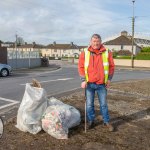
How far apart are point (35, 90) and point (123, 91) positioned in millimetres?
7434

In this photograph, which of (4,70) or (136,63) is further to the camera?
(136,63)

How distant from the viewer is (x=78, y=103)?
380 inches

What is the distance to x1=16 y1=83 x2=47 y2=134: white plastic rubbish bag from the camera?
616 cm

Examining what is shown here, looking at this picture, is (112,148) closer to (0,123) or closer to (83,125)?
(83,125)

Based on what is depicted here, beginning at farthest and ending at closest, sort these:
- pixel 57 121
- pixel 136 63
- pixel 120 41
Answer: pixel 120 41
pixel 136 63
pixel 57 121

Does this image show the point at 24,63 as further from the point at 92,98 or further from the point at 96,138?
the point at 96,138

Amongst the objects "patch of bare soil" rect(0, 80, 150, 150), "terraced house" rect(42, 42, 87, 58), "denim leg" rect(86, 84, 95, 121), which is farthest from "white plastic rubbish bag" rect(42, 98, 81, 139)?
"terraced house" rect(42, 42, 87, 58)

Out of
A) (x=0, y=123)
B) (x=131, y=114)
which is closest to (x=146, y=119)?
(x=131, y=114)

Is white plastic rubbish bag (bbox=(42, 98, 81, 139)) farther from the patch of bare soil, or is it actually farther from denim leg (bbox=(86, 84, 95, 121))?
denim leg (bbox=(86, 84, 95, 121))

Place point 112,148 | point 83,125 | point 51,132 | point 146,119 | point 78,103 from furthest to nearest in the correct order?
point 78,103
point 146,119
point 83,125
point 51,132
point 112,148

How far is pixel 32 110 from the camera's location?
617 cm

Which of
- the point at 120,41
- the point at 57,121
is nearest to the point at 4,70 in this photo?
the point at 57,121

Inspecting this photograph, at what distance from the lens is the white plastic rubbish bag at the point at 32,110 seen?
20.2 ft

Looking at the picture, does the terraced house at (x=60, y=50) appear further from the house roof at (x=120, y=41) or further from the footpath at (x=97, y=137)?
the footpath at (x=97, y=137)
